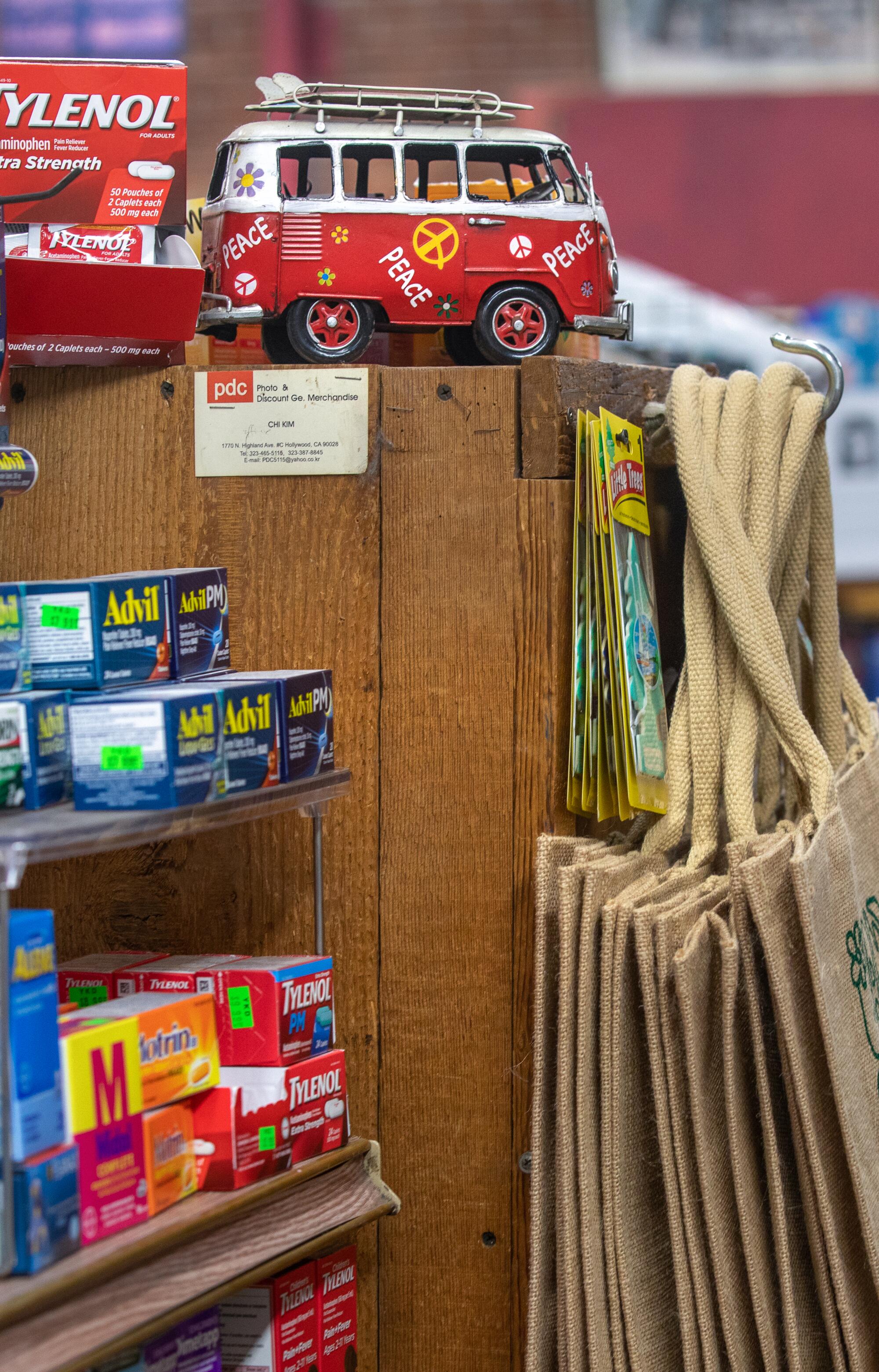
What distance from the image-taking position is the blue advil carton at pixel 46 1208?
0.99 m

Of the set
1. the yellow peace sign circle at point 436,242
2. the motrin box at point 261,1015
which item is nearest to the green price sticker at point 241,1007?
the motrin box at point 261,1015

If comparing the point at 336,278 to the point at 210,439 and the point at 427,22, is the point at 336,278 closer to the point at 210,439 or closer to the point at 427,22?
the point at 210,439

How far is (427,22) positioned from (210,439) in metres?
3.92

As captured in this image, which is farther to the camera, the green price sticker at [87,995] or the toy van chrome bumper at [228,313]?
the toy van chrome bumper at [228,313]

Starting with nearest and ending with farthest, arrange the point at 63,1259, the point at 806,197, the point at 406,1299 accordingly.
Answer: the point at 63,1259, the point at 406,1299, the point at 806,197

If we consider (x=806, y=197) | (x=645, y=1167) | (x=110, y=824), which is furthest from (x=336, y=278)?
(x=806, y=197)

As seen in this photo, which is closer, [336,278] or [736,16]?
[336,278]

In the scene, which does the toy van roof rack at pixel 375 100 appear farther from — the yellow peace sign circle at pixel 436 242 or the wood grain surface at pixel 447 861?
the wood grain surface at pixel 447 861

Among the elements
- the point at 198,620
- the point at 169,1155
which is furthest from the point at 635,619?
the point at 169,1155

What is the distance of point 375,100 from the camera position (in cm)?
160

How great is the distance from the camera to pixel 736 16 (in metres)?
4.85

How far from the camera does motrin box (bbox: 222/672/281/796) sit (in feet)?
3.82

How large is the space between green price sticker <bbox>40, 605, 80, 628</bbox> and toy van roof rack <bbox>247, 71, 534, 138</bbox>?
65cm

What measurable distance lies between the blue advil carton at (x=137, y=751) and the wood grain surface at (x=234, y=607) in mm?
364
